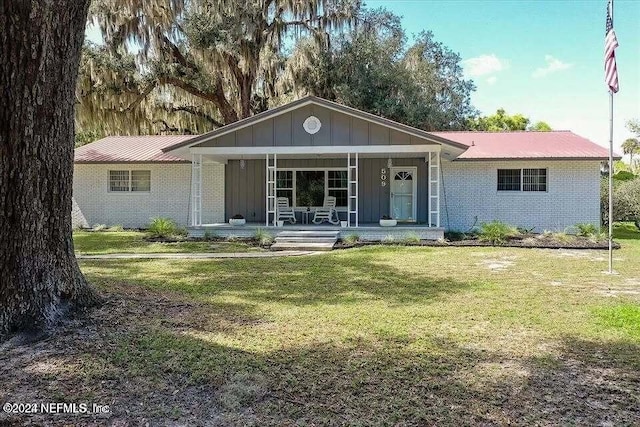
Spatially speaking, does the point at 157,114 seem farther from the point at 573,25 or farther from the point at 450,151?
the point at 573,25

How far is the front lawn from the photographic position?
120 inches

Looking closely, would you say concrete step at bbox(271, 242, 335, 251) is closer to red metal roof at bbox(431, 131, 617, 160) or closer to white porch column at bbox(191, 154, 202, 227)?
white porch column at bbox(191, 154, 202, 227)

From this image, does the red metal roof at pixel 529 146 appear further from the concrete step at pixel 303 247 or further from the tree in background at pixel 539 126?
the tree in background at pixel 539 126

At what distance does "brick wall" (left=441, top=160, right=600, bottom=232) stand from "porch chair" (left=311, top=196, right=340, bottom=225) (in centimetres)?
367

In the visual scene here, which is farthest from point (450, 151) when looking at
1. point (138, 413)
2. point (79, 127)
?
point (79, 127)

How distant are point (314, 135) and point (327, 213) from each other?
3159 millimetres

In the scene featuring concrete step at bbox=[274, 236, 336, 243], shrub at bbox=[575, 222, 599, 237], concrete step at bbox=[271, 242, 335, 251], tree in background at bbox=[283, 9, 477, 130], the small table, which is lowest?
concrete step at bbox=[271, 242, 335, 251]

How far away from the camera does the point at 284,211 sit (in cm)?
1593

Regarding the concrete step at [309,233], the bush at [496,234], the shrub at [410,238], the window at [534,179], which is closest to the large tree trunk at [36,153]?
the concrete step at [309,233]

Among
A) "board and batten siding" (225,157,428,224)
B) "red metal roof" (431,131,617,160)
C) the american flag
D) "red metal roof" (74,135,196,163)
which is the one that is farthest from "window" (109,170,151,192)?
the american flag

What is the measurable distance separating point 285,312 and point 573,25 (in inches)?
593

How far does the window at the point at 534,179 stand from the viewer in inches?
620

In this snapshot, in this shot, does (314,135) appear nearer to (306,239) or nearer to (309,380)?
(306,239)

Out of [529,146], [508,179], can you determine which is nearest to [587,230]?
[508,179]
